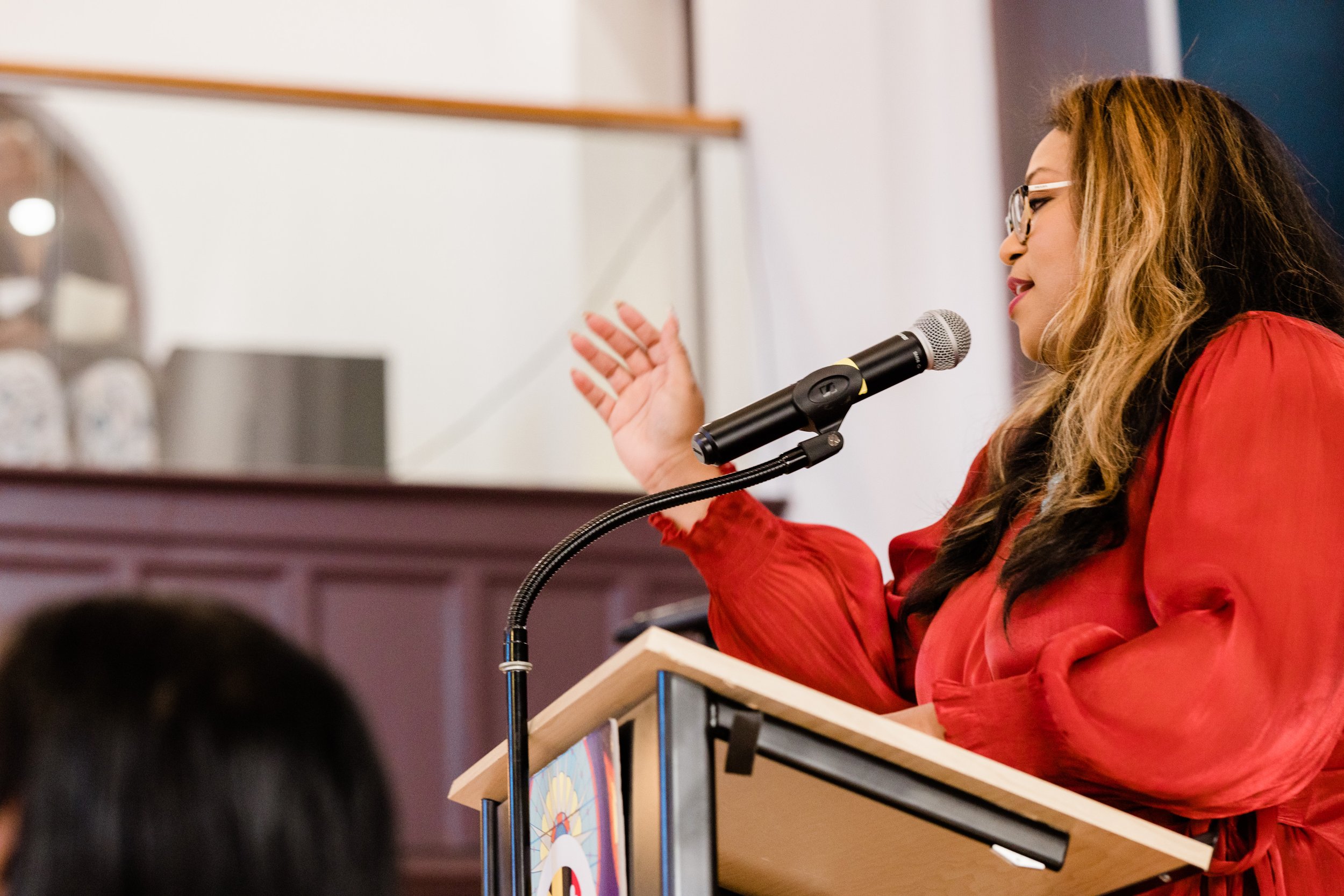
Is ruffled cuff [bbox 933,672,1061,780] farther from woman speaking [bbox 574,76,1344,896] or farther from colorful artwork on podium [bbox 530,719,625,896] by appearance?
colorful artwork on podium [bbox 530,719,625,896]

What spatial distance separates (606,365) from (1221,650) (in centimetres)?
87

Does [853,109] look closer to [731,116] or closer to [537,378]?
[731,116]

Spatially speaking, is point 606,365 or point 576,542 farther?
point 606,365

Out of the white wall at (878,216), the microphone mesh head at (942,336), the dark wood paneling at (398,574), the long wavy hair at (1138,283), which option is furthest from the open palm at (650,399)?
the dark wood paneling at (398,574)

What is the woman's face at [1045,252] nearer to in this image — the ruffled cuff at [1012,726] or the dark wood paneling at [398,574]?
the ruffled cuff at [1012,726]

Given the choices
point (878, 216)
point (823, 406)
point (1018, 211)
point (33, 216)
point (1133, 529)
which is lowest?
point (1133, 529)

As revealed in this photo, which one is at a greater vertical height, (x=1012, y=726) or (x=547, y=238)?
(x=547, y=238)

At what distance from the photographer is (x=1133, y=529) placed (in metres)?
1.48

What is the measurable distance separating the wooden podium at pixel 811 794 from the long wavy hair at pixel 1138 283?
0.33m

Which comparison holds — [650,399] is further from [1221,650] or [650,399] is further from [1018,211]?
[1221,650]

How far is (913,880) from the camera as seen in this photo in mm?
1339

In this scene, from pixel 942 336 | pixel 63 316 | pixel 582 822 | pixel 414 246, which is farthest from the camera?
pixel 414 246

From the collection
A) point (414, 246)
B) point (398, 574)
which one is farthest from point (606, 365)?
point (414, 246)

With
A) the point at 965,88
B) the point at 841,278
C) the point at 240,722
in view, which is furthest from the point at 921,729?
the point at 841,278
